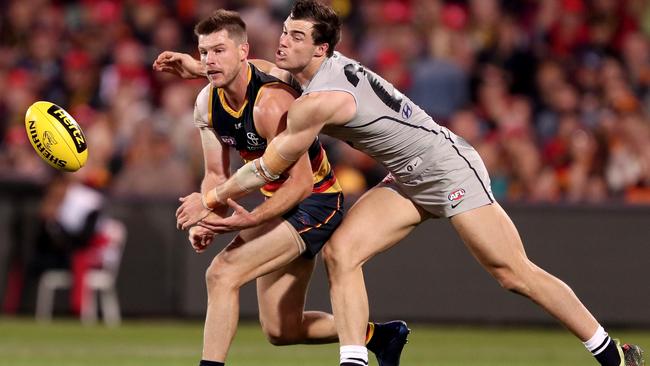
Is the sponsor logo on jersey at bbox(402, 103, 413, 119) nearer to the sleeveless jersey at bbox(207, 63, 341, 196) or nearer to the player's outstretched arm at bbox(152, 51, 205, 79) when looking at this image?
the sleeveless jersey at bbox(207, 63, 341, 196)

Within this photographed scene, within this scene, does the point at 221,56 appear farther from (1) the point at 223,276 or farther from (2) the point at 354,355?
(2) the point at 354,355

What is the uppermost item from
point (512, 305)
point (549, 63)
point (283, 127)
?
point (283, 127)

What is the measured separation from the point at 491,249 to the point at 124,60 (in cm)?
944

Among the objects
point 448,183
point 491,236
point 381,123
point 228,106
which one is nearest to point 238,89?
point 228,106

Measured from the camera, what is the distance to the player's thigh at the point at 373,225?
25.7ft

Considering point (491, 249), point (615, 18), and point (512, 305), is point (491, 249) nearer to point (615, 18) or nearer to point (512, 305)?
point (512, 305)

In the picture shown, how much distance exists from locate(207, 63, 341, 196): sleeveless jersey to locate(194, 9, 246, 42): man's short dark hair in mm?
224

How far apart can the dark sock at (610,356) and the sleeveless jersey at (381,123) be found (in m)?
1.59

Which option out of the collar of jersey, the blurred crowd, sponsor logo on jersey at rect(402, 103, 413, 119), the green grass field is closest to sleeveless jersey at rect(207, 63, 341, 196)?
the collar of jersey

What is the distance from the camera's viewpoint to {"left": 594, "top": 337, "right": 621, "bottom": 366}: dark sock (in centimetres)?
807

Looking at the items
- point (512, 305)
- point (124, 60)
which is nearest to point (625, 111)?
point (512, 305)

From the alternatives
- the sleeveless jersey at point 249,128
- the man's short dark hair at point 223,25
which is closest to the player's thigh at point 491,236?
the sleeveless jersey at point 249,128

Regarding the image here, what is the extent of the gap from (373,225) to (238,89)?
1.14 m

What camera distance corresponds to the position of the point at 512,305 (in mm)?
13805
